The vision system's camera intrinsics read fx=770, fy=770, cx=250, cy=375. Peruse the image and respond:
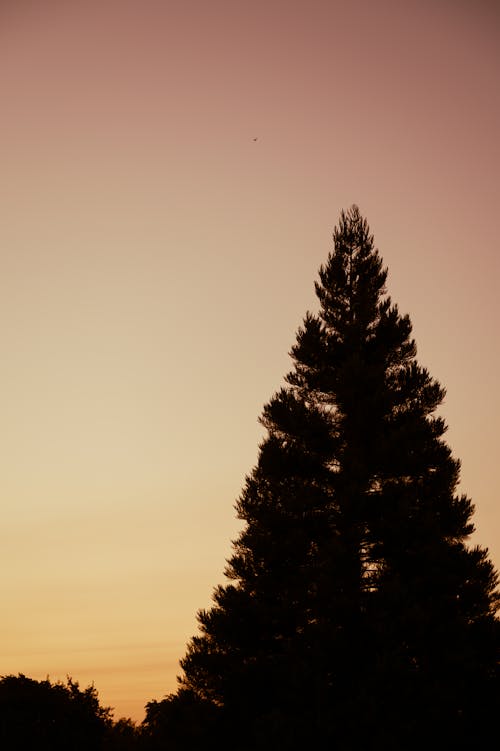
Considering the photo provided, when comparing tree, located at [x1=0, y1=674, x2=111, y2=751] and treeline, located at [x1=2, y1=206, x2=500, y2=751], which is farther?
tree, located at [x1=0, y1=674, x2=111, y2=751]

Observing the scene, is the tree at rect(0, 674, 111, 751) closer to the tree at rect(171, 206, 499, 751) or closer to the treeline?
the treeline

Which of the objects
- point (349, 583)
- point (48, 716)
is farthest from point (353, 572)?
point (48, 716)

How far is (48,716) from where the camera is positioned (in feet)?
116

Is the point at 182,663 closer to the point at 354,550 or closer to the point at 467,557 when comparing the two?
the point at 354,550

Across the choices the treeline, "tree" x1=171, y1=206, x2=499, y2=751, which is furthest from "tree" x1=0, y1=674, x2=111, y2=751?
"tree" x1=171, y1=206, x2=499, y2=751

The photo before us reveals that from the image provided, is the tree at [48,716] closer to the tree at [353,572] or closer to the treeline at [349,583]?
the treeline at [349,583]

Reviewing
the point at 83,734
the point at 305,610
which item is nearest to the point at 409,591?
the point at 305,610

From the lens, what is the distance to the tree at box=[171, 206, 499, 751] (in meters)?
26.7

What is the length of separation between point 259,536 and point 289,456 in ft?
12.7

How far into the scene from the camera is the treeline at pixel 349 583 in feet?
87.5

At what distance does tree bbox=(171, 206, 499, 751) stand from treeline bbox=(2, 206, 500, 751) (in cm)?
6

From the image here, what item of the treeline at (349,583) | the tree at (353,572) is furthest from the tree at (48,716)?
the tree at (353,572)

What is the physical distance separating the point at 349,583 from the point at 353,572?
49 cm

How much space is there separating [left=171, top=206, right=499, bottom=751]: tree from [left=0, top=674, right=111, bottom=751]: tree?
24.8ft
